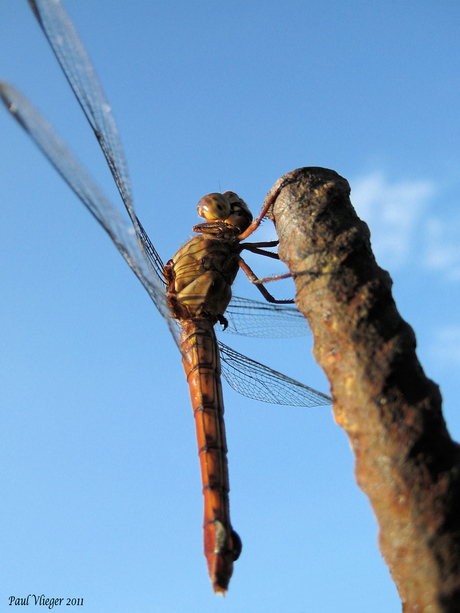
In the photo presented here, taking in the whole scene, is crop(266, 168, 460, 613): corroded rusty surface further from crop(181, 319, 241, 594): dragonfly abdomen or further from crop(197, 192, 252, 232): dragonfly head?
crop(197, 192, 252, 232): dragonfly head

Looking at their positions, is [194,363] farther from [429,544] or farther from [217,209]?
[429,544]

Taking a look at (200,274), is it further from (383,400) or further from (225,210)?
(383,400)

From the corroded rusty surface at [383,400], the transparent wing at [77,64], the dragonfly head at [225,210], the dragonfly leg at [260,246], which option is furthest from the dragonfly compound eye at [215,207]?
the corroded rusty surface at [383,400]

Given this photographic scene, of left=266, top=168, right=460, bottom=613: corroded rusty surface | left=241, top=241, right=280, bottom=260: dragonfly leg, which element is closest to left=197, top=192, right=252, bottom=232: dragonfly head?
left=241, top=241, right=280, bottom=260: dragonfly leg

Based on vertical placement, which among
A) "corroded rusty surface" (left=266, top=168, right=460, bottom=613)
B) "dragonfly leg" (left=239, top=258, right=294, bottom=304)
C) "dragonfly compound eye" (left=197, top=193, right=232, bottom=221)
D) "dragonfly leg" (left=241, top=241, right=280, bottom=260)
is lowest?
"corroded rusty surface" (left=266, top=168, right=460, bottom=613)

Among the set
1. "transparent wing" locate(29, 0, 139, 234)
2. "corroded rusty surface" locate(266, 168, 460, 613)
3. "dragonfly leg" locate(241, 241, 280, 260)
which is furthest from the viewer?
"dragonfly leg" locate(241, 241, 280, 260)

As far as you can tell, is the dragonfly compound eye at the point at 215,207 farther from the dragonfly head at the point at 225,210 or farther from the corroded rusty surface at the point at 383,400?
the corroded rusty surface at the point at 383,400

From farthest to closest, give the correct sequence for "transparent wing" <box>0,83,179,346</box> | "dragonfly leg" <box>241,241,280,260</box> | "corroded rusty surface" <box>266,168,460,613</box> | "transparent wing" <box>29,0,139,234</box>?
1. "dragonfly leg" <box>241,241,280,260</box>
2. "transparent wing" <box>29,0,139,234</box>
3. "transparent wing" <box>0,83,179,346</box>
4. "corroded rusty surface" <box>266,168,460,613</box>
